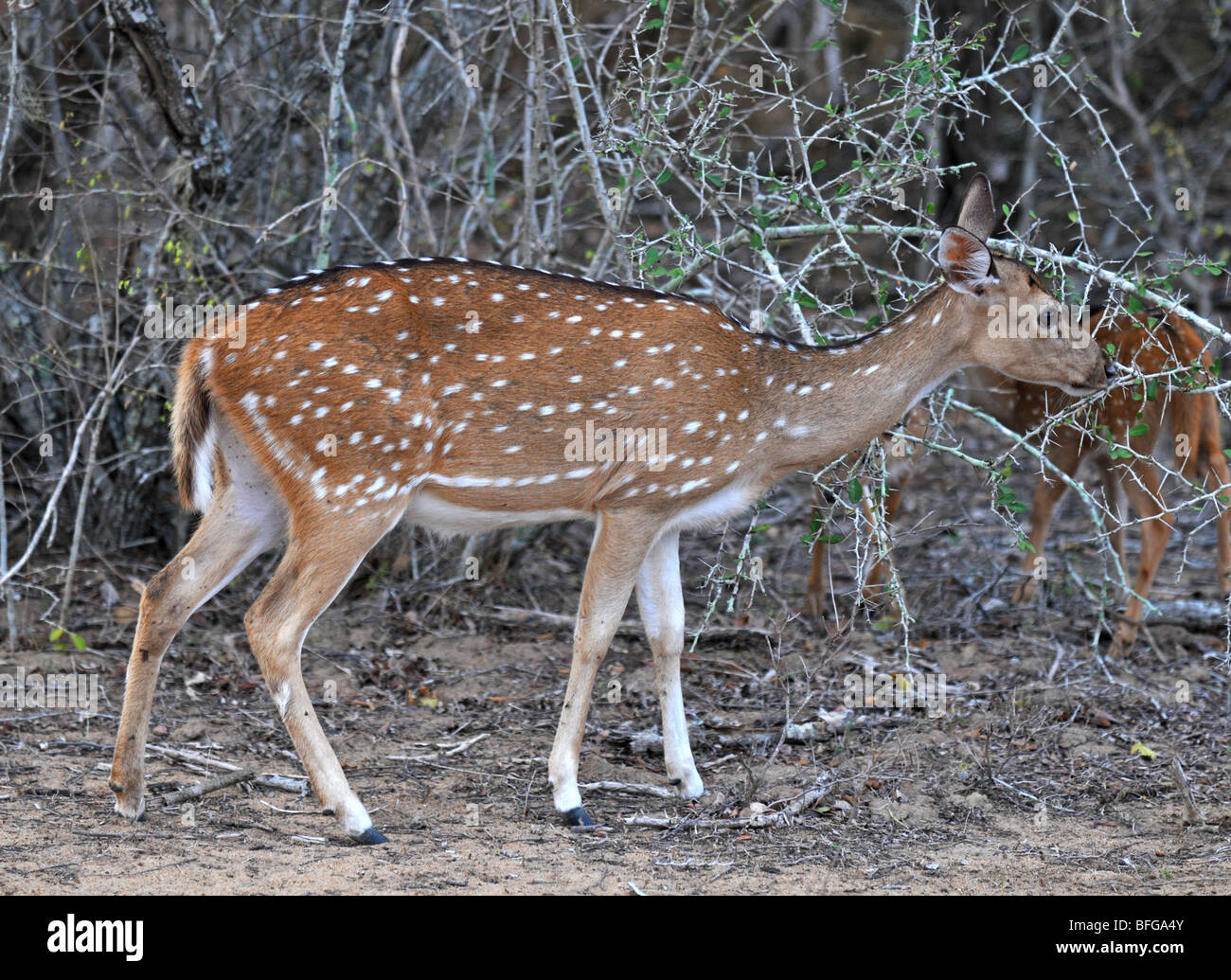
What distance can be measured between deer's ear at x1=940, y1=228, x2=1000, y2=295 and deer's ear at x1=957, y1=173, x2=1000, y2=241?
1.03ft

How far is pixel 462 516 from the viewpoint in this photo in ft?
19.2

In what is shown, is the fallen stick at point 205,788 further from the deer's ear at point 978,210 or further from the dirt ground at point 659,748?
the deer's ear at point 978,210

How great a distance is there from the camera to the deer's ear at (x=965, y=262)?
5.84 metres

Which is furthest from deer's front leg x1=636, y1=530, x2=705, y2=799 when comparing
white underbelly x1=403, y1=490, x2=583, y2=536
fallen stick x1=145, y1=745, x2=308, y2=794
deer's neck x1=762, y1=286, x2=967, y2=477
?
fallen stick x1=145, y1=745, x2=308, y2=794

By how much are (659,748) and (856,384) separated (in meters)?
1.87

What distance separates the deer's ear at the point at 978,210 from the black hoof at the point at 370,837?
11.2 feet


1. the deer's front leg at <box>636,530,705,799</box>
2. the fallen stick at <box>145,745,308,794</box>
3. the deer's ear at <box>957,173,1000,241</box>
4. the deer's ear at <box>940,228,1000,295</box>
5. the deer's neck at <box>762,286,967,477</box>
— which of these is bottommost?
the fallen stick at <box>145,745,308,794</box>

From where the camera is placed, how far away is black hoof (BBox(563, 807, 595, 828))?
556 centimetres

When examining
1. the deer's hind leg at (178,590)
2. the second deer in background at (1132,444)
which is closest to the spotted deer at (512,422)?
the deer's hind leg at (178,590)

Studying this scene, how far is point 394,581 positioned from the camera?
8.15 m

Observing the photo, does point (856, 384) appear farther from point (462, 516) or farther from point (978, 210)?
point (462, 516)

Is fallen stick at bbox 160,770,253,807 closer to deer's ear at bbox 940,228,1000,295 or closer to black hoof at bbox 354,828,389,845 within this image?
black hoof at bbox 354,828,389,845

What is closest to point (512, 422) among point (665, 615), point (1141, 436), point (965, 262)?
point (665, 615)
